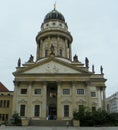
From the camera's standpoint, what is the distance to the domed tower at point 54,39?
→ 60344mm

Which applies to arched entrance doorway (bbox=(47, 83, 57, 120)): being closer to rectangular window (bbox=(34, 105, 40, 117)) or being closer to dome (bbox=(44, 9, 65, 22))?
rectangular window (bbox=(34, 105, 40, 117))

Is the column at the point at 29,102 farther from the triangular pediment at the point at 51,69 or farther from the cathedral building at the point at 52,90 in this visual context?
the triangular pediment at the point at 51,69

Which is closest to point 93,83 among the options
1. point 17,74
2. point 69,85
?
point 69,85

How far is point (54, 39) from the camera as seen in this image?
6153cm

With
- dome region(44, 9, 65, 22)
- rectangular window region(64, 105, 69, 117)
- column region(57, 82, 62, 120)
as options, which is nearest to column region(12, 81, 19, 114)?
column region(57, 82, 62, 120)

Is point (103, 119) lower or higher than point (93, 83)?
lower

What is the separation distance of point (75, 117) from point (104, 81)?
1545 centimetres

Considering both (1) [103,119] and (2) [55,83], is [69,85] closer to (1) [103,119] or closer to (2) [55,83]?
(2) [55,83]

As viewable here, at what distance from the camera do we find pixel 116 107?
407ft

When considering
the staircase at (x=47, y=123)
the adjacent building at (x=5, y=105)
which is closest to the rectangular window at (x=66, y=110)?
the staircase at (x=47, y=123)

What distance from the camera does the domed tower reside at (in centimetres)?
6034

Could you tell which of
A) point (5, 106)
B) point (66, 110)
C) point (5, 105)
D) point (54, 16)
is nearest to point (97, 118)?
point (66, 110)

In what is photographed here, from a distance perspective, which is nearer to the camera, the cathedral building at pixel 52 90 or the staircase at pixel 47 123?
the staircase at pixel 47 123

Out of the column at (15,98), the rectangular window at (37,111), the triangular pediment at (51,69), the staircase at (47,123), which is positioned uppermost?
the triangular pediment at (51,69)
